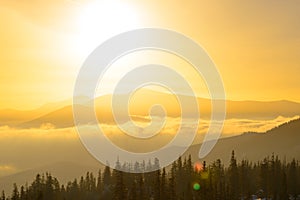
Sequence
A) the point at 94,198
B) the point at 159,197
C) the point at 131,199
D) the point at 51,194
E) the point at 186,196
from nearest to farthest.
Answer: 1. the point at 131,199
2. the point at 159,197
3. the point at 186,196
4. the point at 51,194
5. the point at 94,198

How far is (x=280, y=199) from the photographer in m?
178

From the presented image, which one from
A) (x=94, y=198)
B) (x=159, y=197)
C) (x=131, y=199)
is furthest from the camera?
(x=94, y=198)

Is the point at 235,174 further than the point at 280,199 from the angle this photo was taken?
Yes

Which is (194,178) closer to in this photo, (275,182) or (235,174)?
(235,174)

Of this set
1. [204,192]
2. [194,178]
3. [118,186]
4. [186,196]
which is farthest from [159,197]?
[194,178]

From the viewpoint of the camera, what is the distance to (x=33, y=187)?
192 metres

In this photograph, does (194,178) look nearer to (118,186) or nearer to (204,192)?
(204,192)

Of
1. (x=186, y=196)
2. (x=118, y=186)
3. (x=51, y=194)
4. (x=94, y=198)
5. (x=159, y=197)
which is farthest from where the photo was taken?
(x=94, y=198)

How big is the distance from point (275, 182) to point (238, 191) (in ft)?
58.2

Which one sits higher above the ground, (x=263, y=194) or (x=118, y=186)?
(x=118, y=186)

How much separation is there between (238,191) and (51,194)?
242 ft

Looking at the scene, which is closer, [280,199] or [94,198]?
[280,199]

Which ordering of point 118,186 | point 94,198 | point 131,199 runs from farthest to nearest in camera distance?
point 94,198 < point 131,199 < point 118,186

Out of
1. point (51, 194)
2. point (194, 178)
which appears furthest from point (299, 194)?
point (51, 194)
